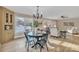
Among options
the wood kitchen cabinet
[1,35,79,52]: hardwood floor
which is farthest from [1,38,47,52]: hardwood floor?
the wood kitchen cabinet

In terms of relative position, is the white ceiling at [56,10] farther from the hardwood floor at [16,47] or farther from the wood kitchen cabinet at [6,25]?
the hardwood floor at [16,47]

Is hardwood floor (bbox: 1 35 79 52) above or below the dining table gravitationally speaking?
below

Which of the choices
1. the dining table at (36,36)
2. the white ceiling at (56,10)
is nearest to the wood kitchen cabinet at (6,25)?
the white ceiling at (56,10)

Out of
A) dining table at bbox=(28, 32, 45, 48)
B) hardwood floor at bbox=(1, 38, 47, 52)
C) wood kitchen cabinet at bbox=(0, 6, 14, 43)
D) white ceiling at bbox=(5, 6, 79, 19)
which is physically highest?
white ceiling at bbox=(5, 6, 79, 19)

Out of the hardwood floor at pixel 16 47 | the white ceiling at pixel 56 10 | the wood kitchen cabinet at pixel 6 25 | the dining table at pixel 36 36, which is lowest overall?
the hardwood floor at pixel 16 47

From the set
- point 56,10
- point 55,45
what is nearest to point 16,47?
point 55,45

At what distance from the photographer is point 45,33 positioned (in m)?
3.11

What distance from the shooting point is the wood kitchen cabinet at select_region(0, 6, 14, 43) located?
118 inches

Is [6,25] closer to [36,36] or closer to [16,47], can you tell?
[16,47]

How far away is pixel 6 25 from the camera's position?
3.07 metres

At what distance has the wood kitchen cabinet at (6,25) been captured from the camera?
118 inches

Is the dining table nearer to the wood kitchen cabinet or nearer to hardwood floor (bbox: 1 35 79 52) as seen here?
hardwood floor (bbox: 1 35 79 52)
